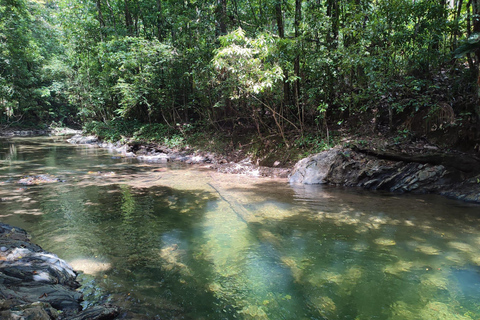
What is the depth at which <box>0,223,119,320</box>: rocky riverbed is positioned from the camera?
2324 mm

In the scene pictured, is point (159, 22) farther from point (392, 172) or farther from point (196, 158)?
point (392, 172)

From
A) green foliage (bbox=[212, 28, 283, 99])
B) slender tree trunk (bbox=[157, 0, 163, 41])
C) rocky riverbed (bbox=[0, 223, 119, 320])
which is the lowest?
rocky riverbed (bbox=[0, 223, 119, 320])

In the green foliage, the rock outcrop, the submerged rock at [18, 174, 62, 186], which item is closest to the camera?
the rock outcrop

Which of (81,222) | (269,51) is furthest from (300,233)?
(269,51)

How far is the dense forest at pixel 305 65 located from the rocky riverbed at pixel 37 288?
21.1 ft

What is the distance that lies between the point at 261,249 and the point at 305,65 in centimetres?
800

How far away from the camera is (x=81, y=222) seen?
5.43m

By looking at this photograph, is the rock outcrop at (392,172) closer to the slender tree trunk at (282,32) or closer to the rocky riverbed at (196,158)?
the rocky riverbed at (196,158)

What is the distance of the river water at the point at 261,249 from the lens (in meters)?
3.04

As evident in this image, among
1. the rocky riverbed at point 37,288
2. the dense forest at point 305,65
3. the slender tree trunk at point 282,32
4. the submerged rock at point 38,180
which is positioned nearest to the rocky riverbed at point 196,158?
the dense forest at point 305,65

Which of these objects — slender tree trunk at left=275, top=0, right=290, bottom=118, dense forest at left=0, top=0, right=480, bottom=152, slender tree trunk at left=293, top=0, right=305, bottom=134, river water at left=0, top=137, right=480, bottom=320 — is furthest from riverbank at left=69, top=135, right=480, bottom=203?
slender tree trunk at left=275, top=0, right=290, bottom=118

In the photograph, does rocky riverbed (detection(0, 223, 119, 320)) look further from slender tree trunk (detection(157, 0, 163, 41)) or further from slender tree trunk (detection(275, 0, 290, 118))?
slender tree trunk (detection(157, 0, 163, 41))

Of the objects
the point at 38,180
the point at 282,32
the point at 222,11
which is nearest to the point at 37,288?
the point at 38,180

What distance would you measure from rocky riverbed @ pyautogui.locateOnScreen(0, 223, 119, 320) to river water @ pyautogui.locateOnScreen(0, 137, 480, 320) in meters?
0.23
